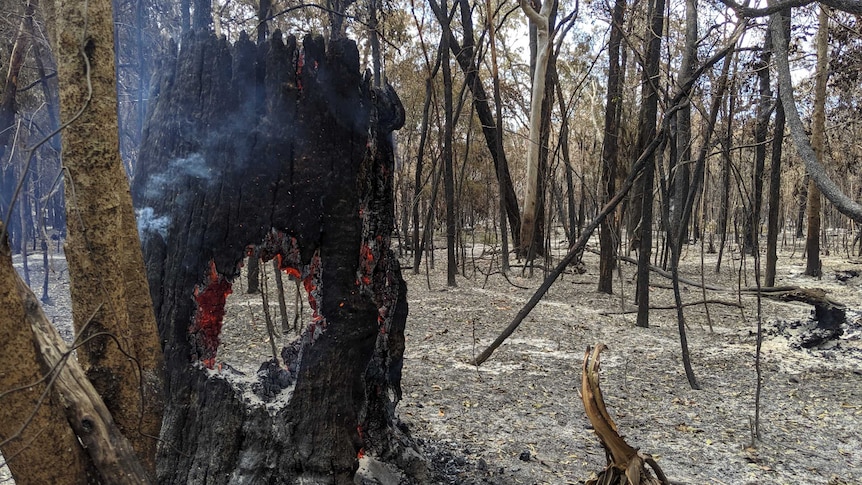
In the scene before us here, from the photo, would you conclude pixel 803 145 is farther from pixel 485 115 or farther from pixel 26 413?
pixel 485 115

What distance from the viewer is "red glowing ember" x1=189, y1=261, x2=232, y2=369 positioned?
1938 millimetres

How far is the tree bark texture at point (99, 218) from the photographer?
4.45ft

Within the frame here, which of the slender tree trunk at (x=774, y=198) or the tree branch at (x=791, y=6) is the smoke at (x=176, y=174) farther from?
the slender tree trunk at (x=774, y=198)

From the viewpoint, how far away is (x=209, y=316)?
1.97 metres

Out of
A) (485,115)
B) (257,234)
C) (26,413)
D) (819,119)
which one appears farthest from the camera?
(485,115)

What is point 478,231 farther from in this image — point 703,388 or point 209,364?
point 209,364

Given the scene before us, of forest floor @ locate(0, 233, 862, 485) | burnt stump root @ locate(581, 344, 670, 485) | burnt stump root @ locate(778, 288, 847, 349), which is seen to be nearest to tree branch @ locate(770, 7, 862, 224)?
forest floor @ locate(0, 233, 862, 485)

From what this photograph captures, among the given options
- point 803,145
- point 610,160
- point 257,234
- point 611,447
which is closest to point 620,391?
point 803,145

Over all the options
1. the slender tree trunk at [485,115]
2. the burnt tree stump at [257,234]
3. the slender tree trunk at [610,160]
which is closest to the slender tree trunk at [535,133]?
the slender tree trunk at [485,115]

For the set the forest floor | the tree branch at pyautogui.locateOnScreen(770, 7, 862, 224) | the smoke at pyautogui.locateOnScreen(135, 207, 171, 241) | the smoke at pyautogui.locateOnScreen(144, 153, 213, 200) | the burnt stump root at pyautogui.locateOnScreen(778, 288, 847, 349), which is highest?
the tree branch at pyautogui.locateOnScreen(770, 7, 862, 224)

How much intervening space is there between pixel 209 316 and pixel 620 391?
3.32 m

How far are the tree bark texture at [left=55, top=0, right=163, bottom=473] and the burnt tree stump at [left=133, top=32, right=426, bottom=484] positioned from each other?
0.43 metres

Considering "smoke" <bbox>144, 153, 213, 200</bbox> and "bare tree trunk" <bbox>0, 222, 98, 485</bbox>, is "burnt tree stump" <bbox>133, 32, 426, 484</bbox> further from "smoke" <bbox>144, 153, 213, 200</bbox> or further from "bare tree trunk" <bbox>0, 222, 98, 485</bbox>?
"bare tree trunk" <bbox>0, 222, 98, 485</bbox>

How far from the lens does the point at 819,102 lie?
31.3ft
